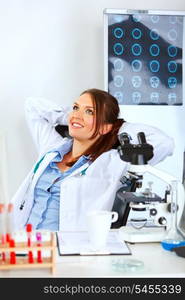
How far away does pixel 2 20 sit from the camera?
3164 millimetres

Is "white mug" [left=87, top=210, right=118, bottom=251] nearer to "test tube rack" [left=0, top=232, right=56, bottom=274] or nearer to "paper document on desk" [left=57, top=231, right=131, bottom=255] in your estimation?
"paper document on desk" [left=57, top=231, right=131, bottom=255]

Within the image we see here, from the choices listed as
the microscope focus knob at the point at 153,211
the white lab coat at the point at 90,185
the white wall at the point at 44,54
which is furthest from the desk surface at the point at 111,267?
the white wall at the point at 44,54

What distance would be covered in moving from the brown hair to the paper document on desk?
0.87 meters

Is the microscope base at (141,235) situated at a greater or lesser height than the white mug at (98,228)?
lesser

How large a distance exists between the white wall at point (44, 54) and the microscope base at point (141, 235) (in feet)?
5.53

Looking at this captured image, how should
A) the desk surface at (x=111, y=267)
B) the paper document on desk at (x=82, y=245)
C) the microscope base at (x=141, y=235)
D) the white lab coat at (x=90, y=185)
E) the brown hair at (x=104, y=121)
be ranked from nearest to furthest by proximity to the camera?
the desk surface at (x=111, y=267)
the paper document on desk at (x=82, y=245)
the microscope base at (x=141, y=235)
the white lab coat at (x=90, y=185)
the brown hair at (x=104, y=121)

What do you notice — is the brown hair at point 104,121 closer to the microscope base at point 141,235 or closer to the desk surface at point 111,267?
the microscope base at point 141,235

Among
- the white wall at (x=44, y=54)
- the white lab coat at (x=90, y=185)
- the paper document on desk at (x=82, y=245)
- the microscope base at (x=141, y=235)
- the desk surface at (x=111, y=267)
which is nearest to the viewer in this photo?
the desk surface at (x=111, y=267)

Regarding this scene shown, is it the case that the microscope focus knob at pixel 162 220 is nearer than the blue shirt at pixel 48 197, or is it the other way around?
the microscope focus knob at pixel 162 220

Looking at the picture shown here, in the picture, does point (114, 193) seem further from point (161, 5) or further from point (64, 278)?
point (161, 5)

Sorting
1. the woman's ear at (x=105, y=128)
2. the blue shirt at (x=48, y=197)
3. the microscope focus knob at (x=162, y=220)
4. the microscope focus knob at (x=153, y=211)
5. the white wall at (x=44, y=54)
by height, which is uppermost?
the white wall at (x=44, y=54)

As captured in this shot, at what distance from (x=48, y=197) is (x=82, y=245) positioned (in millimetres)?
935

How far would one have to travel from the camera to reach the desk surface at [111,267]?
1303 millimetres

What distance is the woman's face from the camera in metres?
2.56
